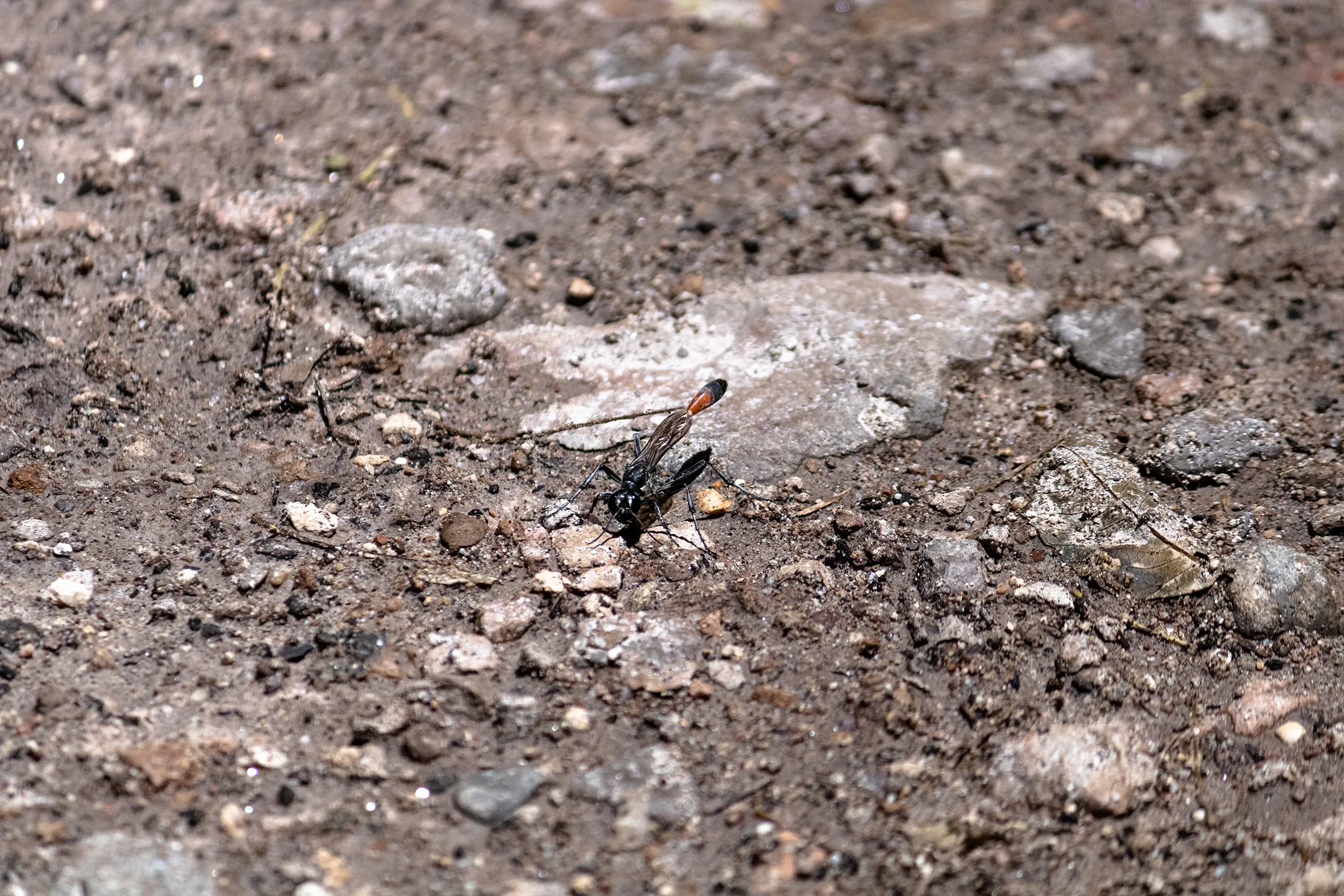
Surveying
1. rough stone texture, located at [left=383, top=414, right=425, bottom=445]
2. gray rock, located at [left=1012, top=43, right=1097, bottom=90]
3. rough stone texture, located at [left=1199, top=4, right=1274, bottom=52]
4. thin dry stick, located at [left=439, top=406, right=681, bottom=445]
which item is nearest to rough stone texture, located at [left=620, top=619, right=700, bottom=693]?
thin dry stick, located at [left=439, top=406, right=681, bottom=445]

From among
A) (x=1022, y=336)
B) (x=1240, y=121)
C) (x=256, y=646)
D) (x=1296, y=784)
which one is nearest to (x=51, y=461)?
(x=256, y=646)

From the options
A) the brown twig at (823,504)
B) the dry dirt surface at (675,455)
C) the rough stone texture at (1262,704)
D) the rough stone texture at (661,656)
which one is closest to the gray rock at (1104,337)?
the dry dirt surface at (675,455)

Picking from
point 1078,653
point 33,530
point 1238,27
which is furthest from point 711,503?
point 1238,27

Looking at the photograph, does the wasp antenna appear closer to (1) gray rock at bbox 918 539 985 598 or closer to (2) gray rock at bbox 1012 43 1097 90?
(1) gray rock at bbox 918 539 985 598

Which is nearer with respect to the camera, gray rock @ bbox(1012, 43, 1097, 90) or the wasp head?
the wasp head

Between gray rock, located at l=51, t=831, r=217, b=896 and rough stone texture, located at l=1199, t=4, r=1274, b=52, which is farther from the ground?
rough stone texture, located at l=1199, t=4, r=1274, b=52

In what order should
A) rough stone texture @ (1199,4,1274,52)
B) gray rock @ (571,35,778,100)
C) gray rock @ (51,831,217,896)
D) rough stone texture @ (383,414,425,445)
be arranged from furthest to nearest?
1. rough stone texture @ (1199,4,1274,52)
2. gray rock @ (571,35,778,100)
3. rough stone texture @ (383,414,425,445)
4. gray rock @ (51,831,217,896)

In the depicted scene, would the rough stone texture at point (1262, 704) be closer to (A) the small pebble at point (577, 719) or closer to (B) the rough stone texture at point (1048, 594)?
(B) the rough stone texture at point (1048, 594)

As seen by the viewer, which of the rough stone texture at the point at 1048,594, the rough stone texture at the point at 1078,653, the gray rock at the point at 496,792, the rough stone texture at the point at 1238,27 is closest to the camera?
the gray rock at the point at 496,792
